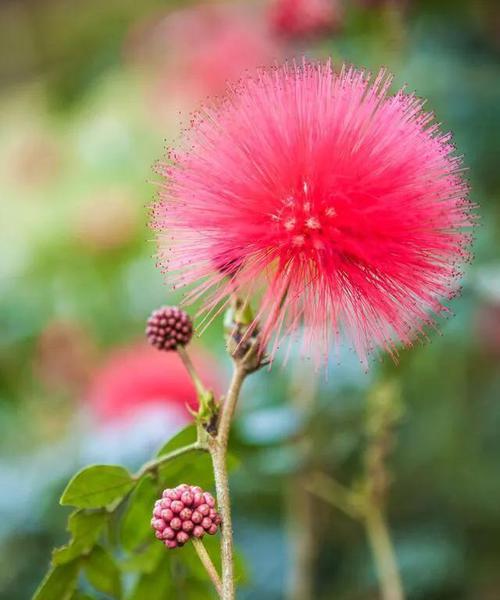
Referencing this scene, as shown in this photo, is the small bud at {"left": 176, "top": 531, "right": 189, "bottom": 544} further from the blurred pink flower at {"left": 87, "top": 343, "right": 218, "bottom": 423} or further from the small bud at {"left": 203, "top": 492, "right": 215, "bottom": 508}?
the blurred pink flower at {"left": 87, "top": 343, "right": 218, "bottom": 423}

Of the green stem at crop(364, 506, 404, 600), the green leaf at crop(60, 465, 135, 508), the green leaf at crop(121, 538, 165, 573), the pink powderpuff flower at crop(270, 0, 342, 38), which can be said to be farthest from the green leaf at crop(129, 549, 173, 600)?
the pink powderpuff flower at crop(270, 0, 342, 38)

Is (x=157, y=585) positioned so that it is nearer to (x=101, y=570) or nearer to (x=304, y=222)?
(x=101, y=570)

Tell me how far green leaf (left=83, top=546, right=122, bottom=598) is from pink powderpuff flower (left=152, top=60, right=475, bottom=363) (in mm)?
363

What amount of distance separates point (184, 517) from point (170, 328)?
28 centimetres

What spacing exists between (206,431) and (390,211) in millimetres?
321

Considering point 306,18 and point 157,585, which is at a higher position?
point 306,18

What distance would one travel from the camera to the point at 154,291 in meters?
3.05

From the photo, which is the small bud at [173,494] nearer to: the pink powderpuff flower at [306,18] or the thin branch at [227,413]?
the thin branch at [227,413]

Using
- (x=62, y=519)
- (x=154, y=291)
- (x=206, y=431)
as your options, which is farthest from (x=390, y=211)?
(x=154, y=291)

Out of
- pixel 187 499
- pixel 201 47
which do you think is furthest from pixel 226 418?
pixel 201 47

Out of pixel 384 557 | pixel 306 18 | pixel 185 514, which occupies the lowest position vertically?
pixel 384 557

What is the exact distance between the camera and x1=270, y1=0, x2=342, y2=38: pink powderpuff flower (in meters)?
2.04

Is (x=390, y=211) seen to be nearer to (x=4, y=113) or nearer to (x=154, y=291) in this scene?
(x=154, y=291)

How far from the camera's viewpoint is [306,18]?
204 cm
